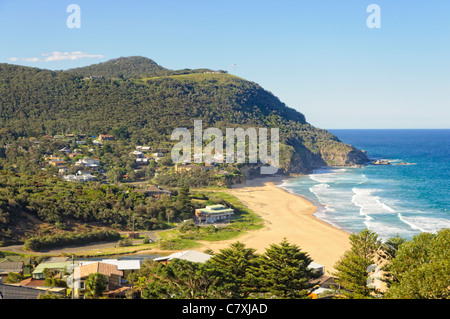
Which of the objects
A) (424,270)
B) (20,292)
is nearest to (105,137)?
(20,292)

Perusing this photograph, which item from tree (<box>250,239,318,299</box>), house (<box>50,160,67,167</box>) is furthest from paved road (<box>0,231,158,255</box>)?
house (<box>50,160,67,167</box>)

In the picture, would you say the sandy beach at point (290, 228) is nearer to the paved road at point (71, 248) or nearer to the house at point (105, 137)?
the paved road at point (71, 248)

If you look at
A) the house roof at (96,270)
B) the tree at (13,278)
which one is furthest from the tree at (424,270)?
the tree at (13,278)

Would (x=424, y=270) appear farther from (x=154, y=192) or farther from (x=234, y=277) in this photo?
(x=154, y=192)

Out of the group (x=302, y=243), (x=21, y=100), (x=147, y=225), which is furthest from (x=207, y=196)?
(x=21, y=100)

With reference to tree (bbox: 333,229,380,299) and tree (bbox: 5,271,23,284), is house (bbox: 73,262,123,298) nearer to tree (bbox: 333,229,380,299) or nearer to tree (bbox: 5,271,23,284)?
tree (bbox: 5,271,23,284)
